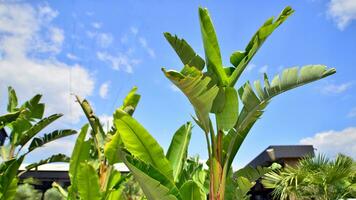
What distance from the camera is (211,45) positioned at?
4.20m

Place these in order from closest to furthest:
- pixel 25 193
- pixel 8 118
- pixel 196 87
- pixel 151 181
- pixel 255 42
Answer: pixel 151 181
pixel 196 87
pixel 255 42
pixel 8 118
pixel 25 193

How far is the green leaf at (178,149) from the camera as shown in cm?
→ 439

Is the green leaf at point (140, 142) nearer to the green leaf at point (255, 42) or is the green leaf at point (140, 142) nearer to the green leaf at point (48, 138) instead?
the green leaf at point (255, 42)

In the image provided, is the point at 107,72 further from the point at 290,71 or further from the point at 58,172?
the point at 58,172

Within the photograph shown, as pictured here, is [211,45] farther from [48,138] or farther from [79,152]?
[48,138]

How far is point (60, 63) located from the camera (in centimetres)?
553

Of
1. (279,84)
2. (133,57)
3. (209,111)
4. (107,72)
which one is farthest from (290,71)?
(107,72)

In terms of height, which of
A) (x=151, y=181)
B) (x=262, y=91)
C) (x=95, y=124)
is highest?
(x=95, y=124)

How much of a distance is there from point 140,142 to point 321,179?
5.08 m

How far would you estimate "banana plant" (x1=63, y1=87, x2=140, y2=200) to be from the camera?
4320mm

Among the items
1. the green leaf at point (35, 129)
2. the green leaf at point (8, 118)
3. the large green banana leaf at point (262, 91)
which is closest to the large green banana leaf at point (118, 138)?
the large green banana leaf at point (262, 91)

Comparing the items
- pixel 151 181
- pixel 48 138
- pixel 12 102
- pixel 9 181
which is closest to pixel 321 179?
pixel 151 181

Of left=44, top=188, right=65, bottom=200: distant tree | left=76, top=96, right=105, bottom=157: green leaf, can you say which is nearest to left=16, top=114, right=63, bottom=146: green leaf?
left=76, top=96, right=105, bottom=157: green leaf

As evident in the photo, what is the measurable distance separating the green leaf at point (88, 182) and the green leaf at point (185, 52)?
1670mm
